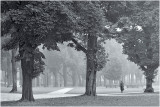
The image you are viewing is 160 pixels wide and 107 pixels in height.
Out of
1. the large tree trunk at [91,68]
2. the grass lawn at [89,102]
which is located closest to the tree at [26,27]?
the grass lawn at [89,102]

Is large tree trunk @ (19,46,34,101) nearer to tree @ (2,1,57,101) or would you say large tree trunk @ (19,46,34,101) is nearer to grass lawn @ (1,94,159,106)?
tree @ (2,1,57,101)

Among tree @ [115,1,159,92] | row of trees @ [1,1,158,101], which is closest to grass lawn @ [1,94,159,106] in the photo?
row of trees @ [1,1,158,101]

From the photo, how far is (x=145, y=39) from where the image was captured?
34.7 m

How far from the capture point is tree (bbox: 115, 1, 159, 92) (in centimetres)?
2973

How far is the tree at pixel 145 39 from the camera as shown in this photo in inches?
1171

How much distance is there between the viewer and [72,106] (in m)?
18.1

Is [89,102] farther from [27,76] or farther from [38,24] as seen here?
[38,24]

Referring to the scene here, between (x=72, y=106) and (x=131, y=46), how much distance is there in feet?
63.4

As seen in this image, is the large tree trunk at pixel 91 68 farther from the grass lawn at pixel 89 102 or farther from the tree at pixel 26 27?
the tree at pixel 26 27

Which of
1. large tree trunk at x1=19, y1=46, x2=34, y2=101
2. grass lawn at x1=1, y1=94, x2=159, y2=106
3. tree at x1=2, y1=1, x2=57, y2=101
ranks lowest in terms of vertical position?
grass lawn at x1=1, y1=94, x2=159, y2=106

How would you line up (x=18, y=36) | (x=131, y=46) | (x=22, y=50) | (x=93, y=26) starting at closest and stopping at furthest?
(x=18, y=36) < (x=22, y=50) < (x=93, y=26) < (x=131, y=46)

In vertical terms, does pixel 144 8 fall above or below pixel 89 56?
above

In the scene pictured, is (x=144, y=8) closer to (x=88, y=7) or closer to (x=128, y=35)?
(x=128, y=35)

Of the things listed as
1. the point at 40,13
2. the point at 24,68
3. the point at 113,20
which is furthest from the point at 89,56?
the point at 40,13
